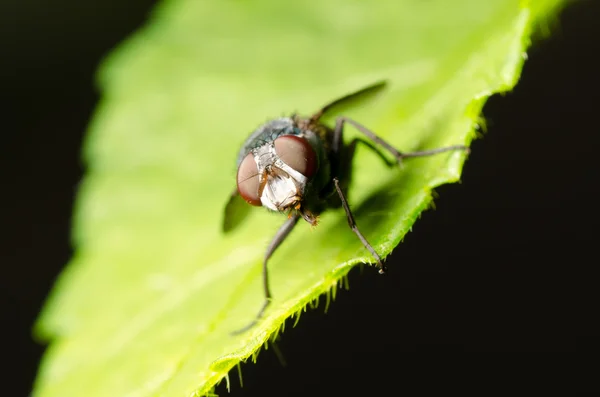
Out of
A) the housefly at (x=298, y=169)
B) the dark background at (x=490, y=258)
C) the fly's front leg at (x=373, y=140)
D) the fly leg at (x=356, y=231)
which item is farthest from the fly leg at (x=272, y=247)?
the dark background at (x=490, y=258)

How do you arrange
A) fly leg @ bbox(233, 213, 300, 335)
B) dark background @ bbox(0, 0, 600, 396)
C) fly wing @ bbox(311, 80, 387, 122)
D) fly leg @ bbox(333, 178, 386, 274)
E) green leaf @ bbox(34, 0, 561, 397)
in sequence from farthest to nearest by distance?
dark background @ bbox(0, 0, 600, 396)
fly wing @ bbox(311, 80, 387, 122)
fly leg @ bbox(233, 213, 300, 335)
green leaf @ bbox(34, 0, 561, 397)
fly leg @ bbox(333, 178, 386, 274)

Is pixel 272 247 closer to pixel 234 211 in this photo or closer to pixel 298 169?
pixel 234 211

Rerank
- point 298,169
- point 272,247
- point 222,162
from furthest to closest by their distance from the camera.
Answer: point 222,162, point 272,247, point 298,169

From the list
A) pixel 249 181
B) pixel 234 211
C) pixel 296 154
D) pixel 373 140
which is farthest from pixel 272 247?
pixel 373 140

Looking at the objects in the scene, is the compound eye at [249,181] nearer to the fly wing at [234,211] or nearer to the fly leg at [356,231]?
the fly leg at [356,231]

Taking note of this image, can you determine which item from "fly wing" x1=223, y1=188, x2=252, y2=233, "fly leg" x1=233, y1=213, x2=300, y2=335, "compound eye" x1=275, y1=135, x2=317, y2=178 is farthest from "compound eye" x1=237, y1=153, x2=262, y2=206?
"fly wing" x1=223, y1=188, x2=252, y2=233

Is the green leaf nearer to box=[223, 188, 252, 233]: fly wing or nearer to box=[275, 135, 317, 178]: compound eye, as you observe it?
box=[223, 188, 252, 233]: fly wing

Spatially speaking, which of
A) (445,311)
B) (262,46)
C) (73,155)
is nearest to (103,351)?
(262,46)
